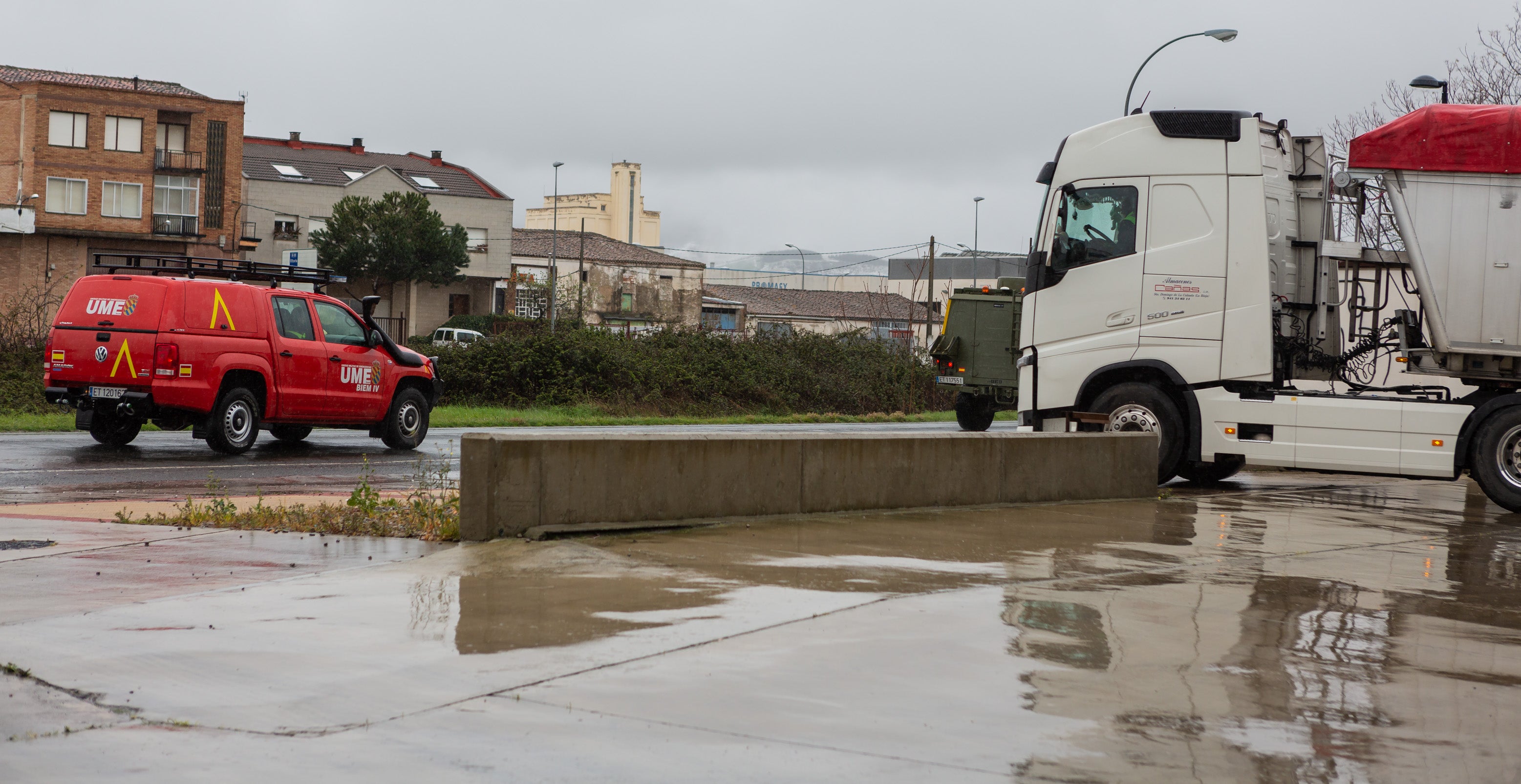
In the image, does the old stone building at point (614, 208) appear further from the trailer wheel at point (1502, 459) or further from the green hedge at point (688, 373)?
the trailer wheel at point (1502, 459)

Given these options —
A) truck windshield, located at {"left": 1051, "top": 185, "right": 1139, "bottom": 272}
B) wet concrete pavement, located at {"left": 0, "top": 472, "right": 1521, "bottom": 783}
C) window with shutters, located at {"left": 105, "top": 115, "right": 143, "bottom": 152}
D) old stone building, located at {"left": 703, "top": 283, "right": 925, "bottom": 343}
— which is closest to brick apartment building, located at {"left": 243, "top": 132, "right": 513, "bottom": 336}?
window with shutters, located at {"left": 105, "top": 115, "right": 143, "bottom": 152}

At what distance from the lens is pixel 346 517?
8.99 m

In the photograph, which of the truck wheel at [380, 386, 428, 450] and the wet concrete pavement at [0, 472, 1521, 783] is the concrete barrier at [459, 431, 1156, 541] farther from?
the truck wheel at [380, 386, 428, 450]

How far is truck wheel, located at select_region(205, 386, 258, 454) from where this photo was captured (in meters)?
14.8

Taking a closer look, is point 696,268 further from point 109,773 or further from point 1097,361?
point 109,773

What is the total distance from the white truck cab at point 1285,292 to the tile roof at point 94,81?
5487 centimetres

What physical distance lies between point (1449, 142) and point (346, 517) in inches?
392

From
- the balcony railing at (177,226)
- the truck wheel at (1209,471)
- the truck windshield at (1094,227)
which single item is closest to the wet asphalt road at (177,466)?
the truck windshield at (1094,227)

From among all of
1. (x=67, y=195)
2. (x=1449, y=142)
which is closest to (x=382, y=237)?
(x=67, y=195)

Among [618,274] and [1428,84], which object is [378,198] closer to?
[618,274]

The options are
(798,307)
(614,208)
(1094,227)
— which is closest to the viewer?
(1094,227)

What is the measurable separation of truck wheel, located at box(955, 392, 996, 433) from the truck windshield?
38.0 ft

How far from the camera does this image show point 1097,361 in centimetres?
1351

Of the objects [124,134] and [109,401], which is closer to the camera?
[109,401]
